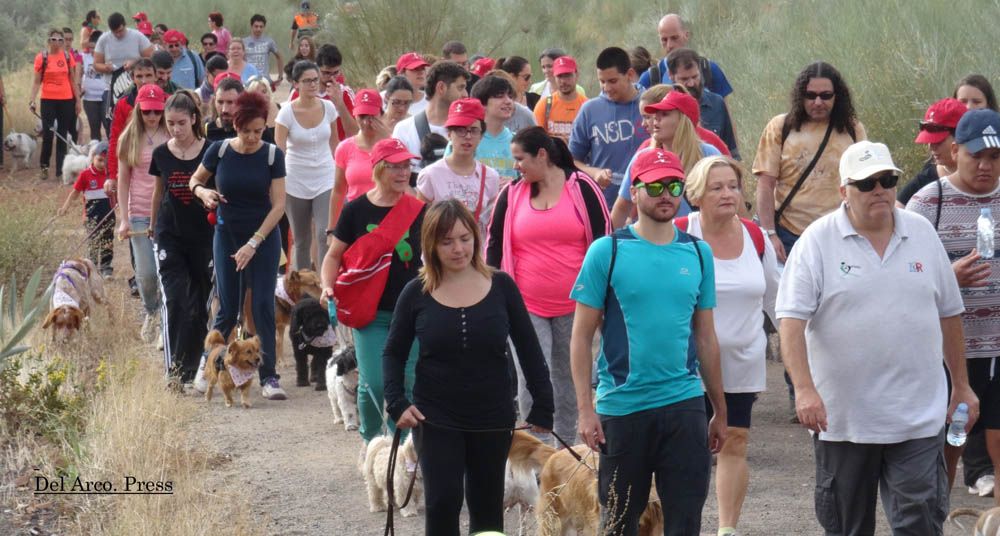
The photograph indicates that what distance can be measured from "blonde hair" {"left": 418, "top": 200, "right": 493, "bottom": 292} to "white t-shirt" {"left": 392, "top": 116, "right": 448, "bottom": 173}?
4.18m

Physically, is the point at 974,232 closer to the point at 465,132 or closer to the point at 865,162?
the point at 865,162

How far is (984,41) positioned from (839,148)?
15.1ft

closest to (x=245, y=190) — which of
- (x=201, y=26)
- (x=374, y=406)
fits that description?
(x=374, y=406)

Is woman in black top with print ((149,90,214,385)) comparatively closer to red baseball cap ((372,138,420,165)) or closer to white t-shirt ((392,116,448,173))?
white t-shirt ((392,116,448,173))

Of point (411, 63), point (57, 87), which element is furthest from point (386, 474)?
point (57, 87)

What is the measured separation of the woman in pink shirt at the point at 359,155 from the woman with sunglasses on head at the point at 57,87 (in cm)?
1357

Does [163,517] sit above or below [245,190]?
below

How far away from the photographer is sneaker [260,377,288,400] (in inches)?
415

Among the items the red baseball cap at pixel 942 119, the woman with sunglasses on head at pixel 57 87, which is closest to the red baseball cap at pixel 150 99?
the red baseball cap at pixel 942 119

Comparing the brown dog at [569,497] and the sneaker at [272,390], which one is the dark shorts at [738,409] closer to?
the brown dog at [569,497]

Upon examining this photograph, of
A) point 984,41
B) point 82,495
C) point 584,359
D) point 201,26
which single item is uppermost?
point 201,26

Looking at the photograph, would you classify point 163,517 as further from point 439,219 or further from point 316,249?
point 316,249

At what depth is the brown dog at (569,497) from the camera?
611 cm

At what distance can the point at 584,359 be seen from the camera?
18.2ft
